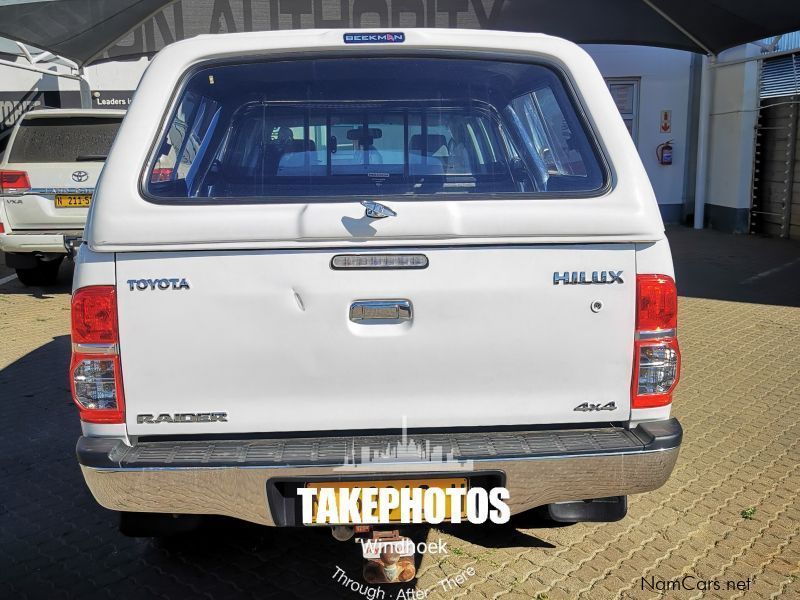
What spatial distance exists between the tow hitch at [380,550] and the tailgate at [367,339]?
370 mm

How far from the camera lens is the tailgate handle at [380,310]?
2.53m

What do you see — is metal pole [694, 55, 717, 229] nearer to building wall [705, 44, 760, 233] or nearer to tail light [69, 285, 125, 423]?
building wall [705, 44, 760, 233]

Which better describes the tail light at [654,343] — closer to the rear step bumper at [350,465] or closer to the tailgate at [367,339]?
the tailgate at [367,339]

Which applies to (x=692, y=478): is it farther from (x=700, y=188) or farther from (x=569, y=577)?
(x=700, y=188)

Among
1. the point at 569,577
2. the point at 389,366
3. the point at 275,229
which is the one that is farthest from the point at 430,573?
the point at 275,229

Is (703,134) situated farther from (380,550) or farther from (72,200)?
(380,550)

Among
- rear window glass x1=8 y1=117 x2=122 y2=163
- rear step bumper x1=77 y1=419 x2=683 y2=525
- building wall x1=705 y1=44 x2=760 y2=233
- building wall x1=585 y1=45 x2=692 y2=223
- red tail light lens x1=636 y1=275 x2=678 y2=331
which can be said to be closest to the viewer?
rear step bumper x1=77 y1=419 x2=683 y2=525

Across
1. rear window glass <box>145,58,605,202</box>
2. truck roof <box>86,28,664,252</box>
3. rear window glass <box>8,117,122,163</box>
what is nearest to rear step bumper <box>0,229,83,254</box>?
rear window glass <box>8,117,122,163</box>

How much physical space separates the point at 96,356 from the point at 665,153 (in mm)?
14720

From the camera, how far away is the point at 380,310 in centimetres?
254

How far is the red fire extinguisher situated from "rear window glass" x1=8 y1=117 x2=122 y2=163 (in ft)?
35.1

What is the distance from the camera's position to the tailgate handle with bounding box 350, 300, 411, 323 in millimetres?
2525

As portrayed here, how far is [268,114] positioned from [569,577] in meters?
2.28

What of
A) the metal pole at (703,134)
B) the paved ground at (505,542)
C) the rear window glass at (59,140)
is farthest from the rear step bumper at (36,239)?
the metal pole at (703,134)
